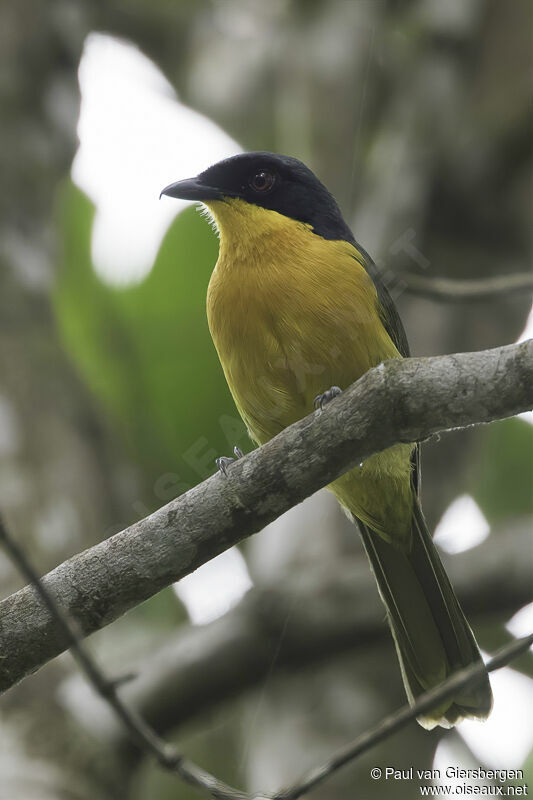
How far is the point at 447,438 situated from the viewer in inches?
252

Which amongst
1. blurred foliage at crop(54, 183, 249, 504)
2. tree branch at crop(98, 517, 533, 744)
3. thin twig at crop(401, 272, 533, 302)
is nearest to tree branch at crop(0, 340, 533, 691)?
thin twig at crop(401, 272, 533, 302)

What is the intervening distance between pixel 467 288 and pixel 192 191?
1290mm

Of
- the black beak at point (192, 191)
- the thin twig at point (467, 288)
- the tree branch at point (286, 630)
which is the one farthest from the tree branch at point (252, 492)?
the tree branch at point (286, 630)

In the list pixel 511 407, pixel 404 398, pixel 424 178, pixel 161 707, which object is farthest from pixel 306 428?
pixel 424 178

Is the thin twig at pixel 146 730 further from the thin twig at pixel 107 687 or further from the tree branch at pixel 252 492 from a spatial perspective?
the tree branch at pixel 252 492

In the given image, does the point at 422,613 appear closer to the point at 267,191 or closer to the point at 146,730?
the point at 267,191

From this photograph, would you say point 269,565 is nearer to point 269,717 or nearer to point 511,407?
point 269,717

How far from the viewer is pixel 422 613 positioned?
171 inches

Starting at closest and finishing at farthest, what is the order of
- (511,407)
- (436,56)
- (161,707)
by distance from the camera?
(511,407) < (161,707) < (436,56)

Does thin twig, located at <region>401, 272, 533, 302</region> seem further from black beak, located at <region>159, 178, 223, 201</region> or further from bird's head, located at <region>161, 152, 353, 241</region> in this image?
black beak, located at <region>159, 178, 223, 201</region>

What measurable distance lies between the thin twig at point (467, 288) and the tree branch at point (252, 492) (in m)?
1.24

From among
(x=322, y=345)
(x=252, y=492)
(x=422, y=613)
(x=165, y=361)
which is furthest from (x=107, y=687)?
(x=165, y=361)

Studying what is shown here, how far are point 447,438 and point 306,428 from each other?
3.58m

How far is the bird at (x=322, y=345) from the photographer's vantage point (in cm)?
388
